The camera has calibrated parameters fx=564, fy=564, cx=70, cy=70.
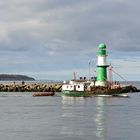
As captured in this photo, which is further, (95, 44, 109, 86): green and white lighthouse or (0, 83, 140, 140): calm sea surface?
(95, 44, 109, 86): green and white lighthouse

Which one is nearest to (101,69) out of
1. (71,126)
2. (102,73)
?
(102,73)

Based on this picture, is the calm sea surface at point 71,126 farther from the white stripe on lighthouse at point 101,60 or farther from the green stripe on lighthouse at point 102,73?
the white stripe on lighthouse at point 101,60

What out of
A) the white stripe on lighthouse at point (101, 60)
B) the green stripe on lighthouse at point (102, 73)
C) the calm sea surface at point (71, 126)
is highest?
the white stripe on lighthouse at point (101, 60)

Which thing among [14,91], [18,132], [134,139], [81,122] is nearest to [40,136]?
[18,132]

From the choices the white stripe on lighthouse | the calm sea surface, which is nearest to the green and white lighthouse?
the white stripe on lighthouse

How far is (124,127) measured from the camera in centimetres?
4650

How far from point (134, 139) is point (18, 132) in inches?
380

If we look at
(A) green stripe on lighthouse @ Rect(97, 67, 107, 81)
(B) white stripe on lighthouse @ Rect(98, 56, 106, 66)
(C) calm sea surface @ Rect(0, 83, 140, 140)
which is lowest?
(C) calm sea surface @ Rect(0, 83, 140, 140)

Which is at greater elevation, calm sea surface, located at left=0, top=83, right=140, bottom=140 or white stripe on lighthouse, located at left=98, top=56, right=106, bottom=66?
white stripe on lighthouse, located at left=98, top=56, right=106, bottom=66

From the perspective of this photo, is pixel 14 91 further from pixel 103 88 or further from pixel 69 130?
pixel 69 130

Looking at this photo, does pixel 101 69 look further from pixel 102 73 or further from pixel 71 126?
pixel 71 126

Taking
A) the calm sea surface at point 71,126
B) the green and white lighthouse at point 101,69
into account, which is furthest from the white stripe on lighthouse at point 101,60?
the calm sea surface at point 71,126

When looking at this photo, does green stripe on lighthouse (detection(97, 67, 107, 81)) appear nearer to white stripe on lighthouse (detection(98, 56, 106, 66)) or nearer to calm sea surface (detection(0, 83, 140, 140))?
white stripe on lighthouse (detection(98, 56, 106, 66))

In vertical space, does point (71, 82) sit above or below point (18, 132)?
above
